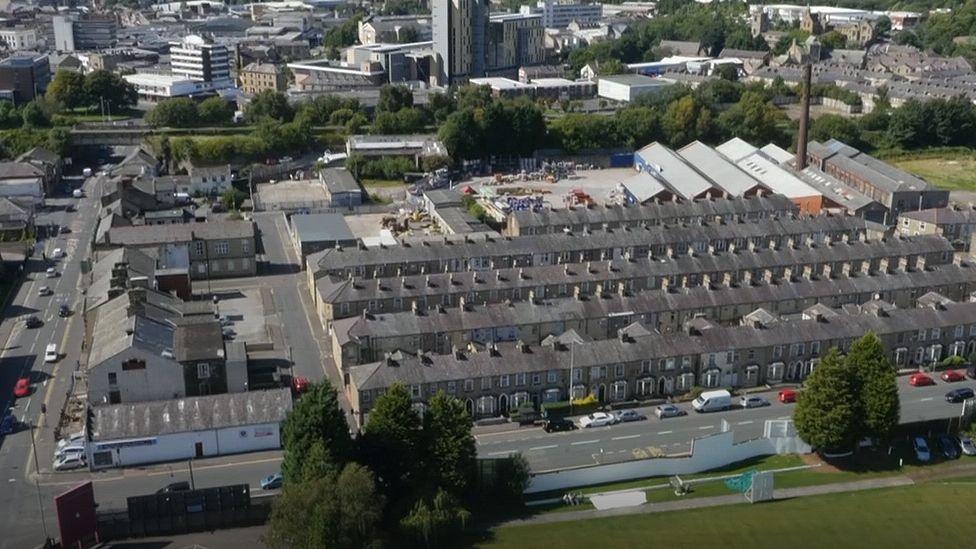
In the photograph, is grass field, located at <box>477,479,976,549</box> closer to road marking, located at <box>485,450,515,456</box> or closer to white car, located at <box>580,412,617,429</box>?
road marking, located at <box>485,450,515,456</box>

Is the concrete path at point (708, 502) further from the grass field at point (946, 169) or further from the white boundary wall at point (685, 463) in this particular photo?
the grass field at point (946, 169)

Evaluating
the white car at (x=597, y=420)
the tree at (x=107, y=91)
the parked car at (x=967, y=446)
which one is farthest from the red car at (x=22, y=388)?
the tree at (x=107, y=91)

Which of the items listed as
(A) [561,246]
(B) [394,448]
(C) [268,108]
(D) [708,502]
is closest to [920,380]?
(D) [708,502]

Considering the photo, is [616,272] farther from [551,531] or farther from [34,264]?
[34,264]

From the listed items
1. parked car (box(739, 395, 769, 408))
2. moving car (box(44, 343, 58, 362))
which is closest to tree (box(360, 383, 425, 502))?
parked car (box(739, 395, 769, 408))

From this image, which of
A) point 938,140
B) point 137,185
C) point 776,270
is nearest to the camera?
point 776,270

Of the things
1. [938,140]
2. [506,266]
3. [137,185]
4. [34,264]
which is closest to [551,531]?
[506,266]
